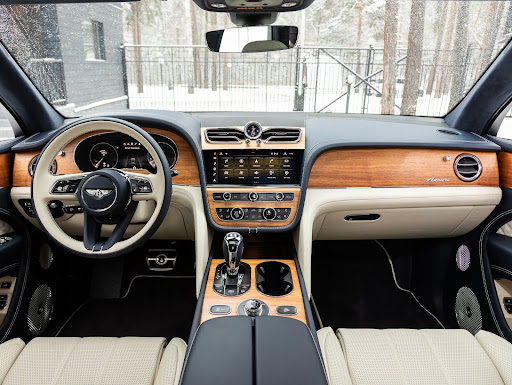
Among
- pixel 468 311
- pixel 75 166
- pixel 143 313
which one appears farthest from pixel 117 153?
pixel 468 311

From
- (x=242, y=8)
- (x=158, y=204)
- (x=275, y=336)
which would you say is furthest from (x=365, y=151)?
(x=275, y=336)

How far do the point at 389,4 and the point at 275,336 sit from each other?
100 inches

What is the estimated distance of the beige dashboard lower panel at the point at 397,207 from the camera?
2123 mm

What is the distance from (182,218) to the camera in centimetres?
229

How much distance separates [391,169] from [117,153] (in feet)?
5.01

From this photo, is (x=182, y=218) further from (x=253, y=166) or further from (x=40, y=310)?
(x=40, y=310)

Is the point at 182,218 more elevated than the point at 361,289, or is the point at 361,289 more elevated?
the point at 182,218

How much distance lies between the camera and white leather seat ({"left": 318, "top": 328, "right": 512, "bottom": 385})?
4.52ft

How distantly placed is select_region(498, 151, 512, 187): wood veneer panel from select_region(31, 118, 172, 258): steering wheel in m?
1.83

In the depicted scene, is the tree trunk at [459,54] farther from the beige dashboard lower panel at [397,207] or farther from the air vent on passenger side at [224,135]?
the air vent on passenger side at [224,135]

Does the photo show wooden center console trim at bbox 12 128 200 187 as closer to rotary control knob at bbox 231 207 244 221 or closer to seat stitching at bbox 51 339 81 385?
rotary control knob at bbox 231 207 244 221

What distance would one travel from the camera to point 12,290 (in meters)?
2.08

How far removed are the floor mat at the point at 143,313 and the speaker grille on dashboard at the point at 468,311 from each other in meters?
1.71

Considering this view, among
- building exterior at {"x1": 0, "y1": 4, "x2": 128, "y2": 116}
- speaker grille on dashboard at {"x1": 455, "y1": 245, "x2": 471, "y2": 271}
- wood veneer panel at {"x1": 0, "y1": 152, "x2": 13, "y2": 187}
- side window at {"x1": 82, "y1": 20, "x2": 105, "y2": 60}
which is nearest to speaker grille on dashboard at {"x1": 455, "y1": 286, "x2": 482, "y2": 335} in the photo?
speaker grille on dashboard at {"x1": 455, "y1": 245, "x2": 471, "y2": 271}
